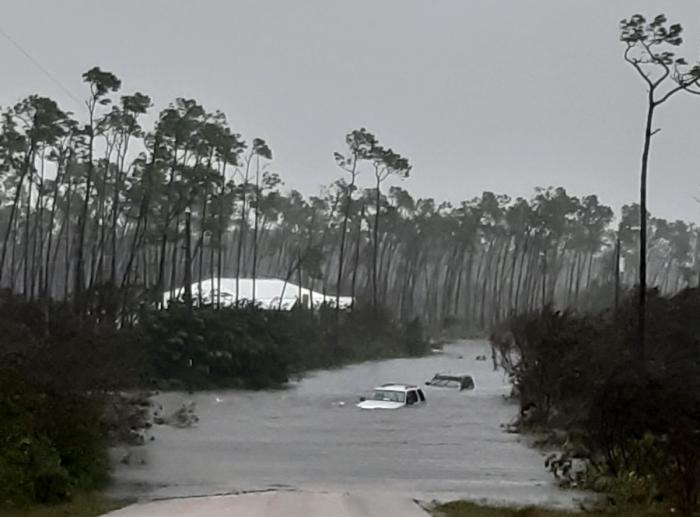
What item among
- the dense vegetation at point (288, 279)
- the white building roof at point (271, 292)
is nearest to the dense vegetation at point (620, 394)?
the dense vegetation at point (288, 279)

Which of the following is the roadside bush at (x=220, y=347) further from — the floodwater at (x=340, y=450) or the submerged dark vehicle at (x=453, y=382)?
the submerged dark vehicle at (x=453, y=382)

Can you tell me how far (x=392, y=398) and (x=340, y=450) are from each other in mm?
10727

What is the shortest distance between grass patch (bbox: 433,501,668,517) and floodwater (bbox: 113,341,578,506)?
4.63ft

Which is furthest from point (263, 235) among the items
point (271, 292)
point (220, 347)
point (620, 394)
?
point (620, 394)

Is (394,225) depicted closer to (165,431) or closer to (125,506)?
(165,431)

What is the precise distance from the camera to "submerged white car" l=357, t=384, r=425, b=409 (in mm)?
37906

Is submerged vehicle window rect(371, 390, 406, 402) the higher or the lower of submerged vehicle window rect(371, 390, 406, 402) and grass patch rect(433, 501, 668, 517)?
the higher

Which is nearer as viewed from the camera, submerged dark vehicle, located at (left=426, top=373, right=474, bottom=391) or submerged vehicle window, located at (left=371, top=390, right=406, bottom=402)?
submerged vehicle window, located at (left=371, top=390, right=406, bottom=402)

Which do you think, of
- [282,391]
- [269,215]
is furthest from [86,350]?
[269,215]

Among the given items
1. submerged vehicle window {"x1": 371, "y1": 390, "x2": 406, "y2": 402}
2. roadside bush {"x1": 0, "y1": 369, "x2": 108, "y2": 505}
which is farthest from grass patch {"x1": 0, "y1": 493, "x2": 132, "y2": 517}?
submerged vehicle window {"x1": 371, "y1": 390, "x2": 406, "y2": 402}

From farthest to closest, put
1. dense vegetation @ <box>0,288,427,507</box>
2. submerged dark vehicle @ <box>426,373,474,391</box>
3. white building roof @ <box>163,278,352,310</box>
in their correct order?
white building roof @ <box>163,278,352,310</box> < submerged dark vehicle @ <box>426,373,474,391</box> < dense vegetation @ <box>0,288,427,507</box>

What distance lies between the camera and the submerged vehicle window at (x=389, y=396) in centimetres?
3822

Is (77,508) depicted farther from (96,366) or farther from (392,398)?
(392,398)

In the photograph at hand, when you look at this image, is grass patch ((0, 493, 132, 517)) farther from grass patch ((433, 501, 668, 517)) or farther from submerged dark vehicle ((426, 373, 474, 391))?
submerged dark vehicle ((426, 373, 474, 391))
